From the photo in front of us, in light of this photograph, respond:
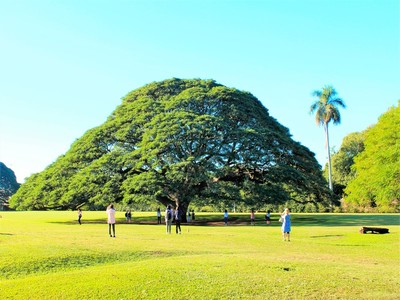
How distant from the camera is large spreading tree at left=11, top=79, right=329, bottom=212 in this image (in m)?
39.7

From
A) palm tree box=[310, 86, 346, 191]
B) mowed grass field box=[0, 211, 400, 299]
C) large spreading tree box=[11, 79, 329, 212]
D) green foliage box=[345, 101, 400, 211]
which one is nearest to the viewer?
mowed grass field box=[0, 211, 400, 299]

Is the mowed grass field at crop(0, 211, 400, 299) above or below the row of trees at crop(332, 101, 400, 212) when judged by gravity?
below

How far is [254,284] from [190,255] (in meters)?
5.44

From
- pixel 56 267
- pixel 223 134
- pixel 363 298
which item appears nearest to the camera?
pixel 363 298

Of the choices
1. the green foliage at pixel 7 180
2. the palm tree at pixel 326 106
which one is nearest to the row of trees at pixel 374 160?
the palm tree at pixel 326 106

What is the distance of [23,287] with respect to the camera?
1130 cm

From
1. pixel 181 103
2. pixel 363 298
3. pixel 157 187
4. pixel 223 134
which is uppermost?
pixel 181 103

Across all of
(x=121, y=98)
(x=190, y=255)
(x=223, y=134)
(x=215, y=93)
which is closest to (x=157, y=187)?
(x=223, y=134)

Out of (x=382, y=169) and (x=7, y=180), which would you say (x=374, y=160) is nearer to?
(x=382, y=169)

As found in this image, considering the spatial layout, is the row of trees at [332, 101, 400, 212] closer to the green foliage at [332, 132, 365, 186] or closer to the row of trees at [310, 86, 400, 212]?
the row of trees at [310, 86, 400, 212]

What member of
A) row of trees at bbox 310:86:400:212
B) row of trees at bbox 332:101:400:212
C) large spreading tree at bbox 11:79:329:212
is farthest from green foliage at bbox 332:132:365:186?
large spreading tree at bbox 11:79:329:212

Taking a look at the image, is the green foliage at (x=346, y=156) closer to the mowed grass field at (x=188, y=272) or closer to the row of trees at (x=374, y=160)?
the row of trees at (x=374, y=160)

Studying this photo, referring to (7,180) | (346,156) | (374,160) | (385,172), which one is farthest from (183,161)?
(7,180)

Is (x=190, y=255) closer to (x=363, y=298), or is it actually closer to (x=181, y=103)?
(x=363, y=298)
